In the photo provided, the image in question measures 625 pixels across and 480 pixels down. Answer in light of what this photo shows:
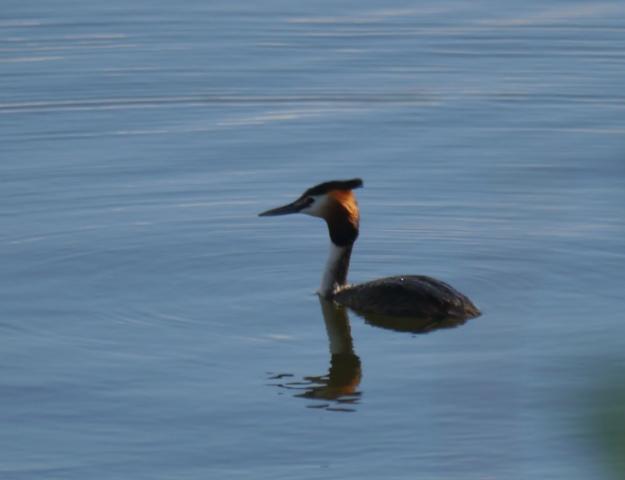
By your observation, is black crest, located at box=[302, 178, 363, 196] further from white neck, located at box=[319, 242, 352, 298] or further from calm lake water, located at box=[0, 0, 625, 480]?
calm lake water, located at box=[0, 0, 625, 480]

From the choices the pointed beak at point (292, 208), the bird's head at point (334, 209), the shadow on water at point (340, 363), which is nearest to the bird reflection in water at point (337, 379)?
the shadow on water at point (340, 363)

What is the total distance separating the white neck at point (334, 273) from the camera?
1019cm

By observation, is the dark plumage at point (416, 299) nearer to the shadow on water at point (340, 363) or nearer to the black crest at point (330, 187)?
the shadow on water at point (340, 363)

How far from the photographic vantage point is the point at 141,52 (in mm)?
17781

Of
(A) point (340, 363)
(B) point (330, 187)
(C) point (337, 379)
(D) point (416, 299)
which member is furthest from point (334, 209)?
(C) point (337, 379)

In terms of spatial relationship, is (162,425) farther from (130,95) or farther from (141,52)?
(141,52)

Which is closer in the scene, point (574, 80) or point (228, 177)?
point (228, 177)

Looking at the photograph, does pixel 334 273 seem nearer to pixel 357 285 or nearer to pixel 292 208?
pixel 357 285

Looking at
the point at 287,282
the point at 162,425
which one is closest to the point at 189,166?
the point at 287,282

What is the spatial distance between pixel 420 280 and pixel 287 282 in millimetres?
1200

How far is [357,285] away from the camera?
10273 millimetres

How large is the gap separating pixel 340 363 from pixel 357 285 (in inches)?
55.1

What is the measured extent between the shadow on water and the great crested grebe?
5 cm

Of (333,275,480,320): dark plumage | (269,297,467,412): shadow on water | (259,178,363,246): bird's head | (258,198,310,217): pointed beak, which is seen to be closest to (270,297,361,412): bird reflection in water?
(269,297,467,412): shadow on water
